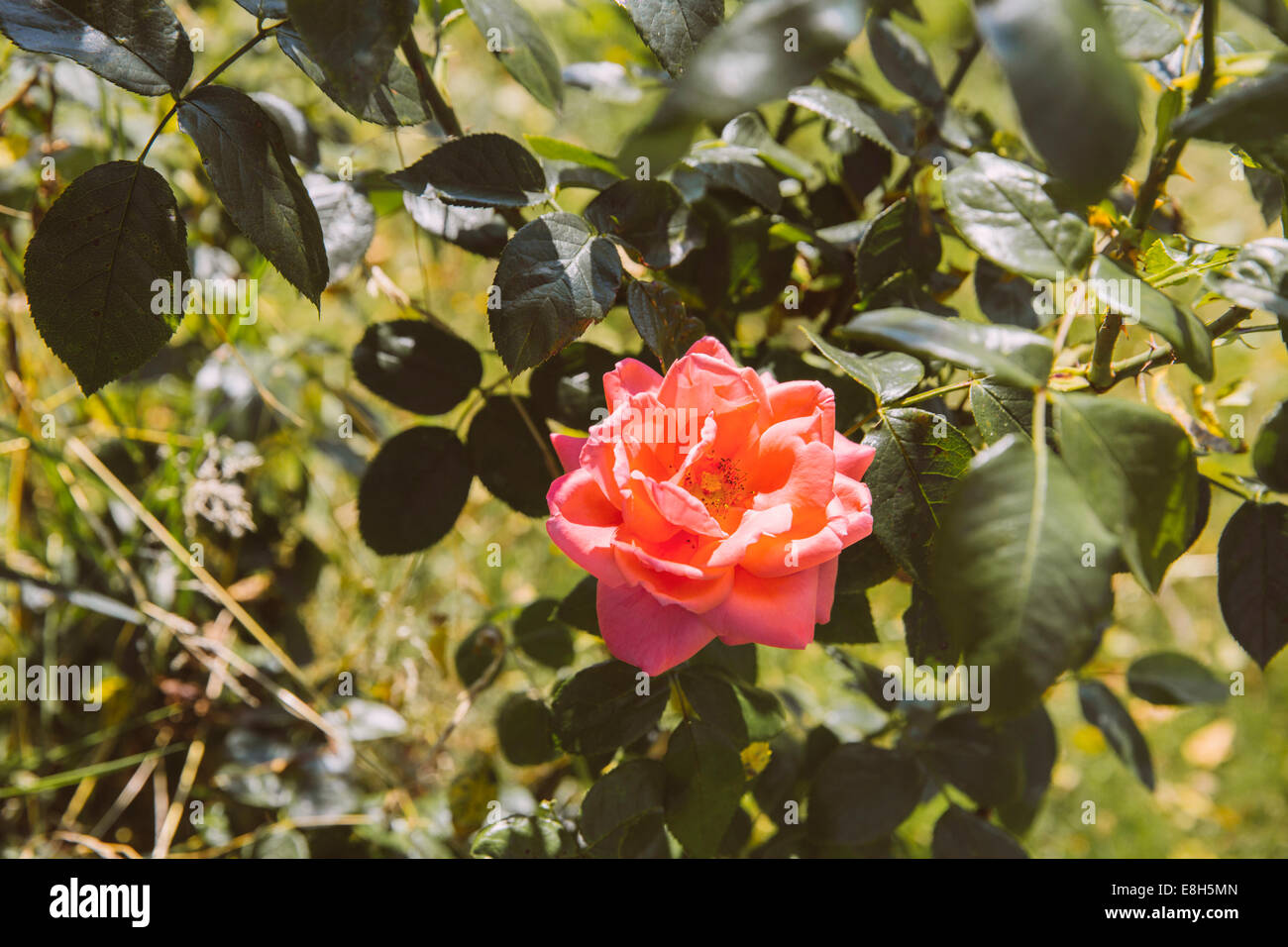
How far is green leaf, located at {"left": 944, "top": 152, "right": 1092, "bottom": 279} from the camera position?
2.15 ft

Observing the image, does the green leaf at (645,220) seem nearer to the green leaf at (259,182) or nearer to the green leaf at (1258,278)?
the green leaf at (259,182)

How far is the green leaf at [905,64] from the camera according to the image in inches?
39.7

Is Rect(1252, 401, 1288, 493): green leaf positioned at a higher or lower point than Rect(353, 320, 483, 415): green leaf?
lower

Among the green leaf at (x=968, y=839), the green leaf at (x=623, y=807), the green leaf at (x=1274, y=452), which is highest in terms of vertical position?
the green leaf at (x=1274, y=452)

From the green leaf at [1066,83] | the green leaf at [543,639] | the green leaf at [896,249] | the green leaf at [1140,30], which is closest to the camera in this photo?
the green leaf at [1066,83]

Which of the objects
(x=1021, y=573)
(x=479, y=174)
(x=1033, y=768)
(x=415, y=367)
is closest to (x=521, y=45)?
(x=479, y=174)

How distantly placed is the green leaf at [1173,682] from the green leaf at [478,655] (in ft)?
2.82

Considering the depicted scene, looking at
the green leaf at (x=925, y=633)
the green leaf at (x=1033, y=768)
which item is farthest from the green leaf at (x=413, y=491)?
the green leaf at (x=1033, y=768)

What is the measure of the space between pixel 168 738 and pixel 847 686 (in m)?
1.03

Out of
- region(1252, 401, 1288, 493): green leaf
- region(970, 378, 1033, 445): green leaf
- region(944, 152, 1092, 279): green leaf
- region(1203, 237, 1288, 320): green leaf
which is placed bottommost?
region(1252, 401, 1288, 493): green leaf

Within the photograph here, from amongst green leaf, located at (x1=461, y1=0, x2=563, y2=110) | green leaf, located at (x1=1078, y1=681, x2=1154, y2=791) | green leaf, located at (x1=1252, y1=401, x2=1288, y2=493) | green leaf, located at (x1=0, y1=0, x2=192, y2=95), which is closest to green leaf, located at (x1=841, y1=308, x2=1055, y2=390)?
green leaf, located at (x1=1252, y1=401, x2=1288, y2=493)

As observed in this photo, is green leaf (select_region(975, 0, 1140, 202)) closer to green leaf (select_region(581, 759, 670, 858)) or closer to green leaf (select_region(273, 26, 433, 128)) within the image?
green leaf (select_region(273, 26, 433, 128))

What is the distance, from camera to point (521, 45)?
29.6 inches

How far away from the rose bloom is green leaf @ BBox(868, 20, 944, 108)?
47cm
